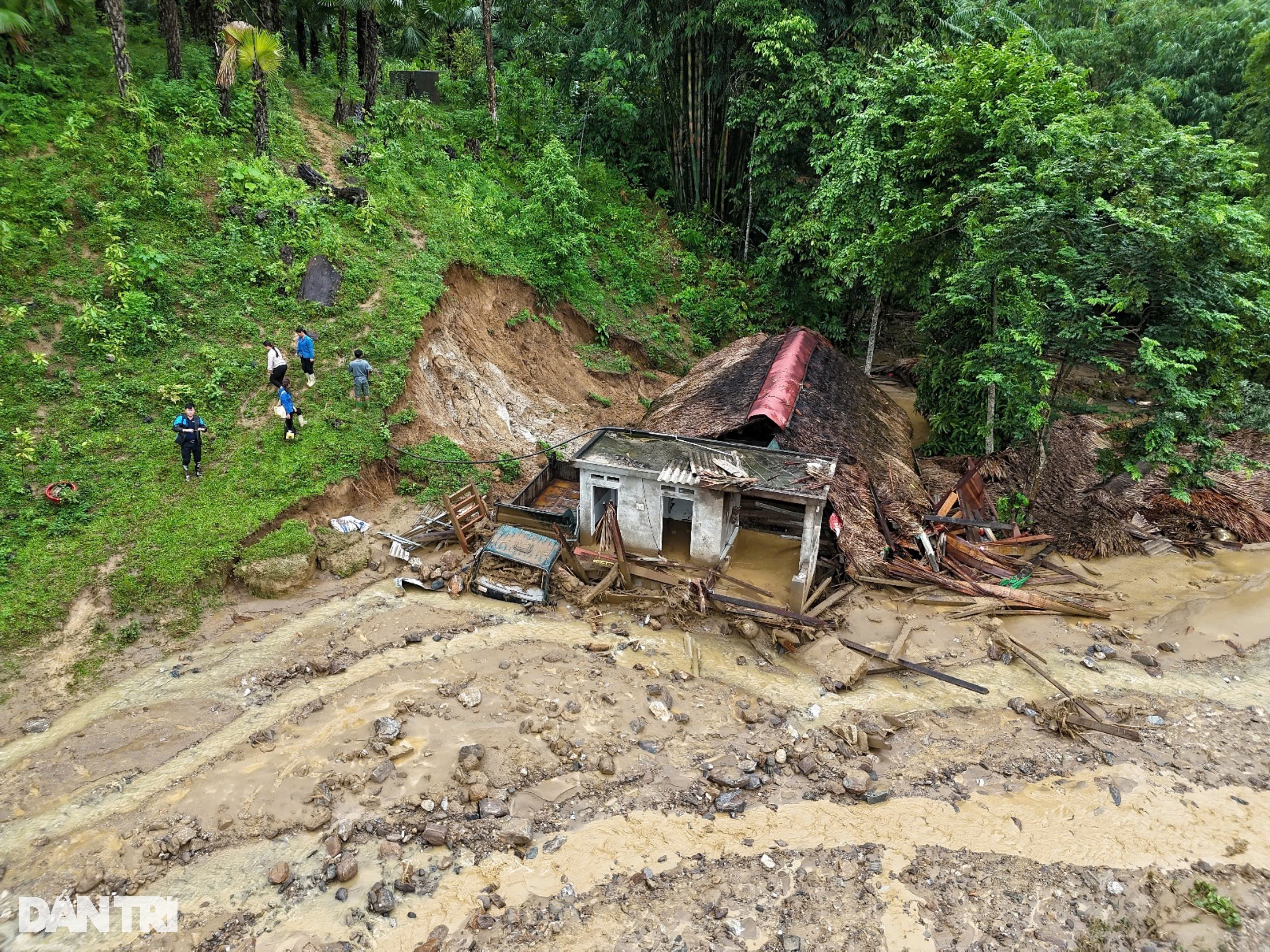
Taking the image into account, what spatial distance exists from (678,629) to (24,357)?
13532mm

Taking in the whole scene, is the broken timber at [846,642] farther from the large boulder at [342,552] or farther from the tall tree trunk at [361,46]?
the tall tree trunk at [361,46]

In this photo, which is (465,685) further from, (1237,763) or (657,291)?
(657,291)

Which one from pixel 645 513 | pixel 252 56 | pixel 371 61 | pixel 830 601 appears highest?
pixel 371 61

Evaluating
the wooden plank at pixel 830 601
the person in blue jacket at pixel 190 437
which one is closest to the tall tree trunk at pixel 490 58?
the person in blue jacket at pixel 190 437

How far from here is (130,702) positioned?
33.0 feet

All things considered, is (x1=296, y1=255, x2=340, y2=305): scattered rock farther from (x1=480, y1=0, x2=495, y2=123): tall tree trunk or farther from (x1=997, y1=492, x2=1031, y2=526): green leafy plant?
(x1=997, y1=492, x2=1031, y2=526): green leafy plant

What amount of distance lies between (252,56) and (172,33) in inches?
156

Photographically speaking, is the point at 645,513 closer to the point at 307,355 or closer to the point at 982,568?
the point at 982,568

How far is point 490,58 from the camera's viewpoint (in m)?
23.4

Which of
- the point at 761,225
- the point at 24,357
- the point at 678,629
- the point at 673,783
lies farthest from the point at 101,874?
the point at 761,225

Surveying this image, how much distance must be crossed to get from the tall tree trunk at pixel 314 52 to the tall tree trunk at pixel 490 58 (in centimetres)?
625

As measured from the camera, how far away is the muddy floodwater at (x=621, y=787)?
7.71 metres

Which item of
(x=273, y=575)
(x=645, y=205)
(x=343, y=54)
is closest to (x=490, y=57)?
(x=343, y=54)

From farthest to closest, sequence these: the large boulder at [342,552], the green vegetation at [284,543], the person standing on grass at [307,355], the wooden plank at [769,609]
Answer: the person standing on grass at [307,355]
the large boulder at [342,552]
the green vegetation at [284,543]
the wooden plank at [769,609]
